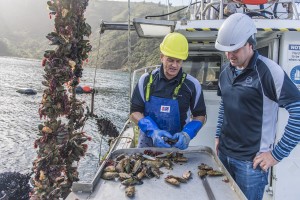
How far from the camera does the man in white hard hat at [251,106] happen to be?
2961mm

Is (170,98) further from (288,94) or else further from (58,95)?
(288,94)

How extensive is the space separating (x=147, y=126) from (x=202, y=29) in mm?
2122

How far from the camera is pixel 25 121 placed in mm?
36188

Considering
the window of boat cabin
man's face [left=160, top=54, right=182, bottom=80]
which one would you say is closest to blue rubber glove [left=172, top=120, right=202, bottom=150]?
man's face [left=160, top=54, right=182, bottom=80]

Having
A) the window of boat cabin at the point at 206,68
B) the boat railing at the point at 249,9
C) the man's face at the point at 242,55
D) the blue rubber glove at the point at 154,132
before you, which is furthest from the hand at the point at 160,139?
the window of boat cabin at the point at 206,68

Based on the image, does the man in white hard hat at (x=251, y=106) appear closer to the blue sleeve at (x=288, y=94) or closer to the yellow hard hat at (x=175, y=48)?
the blue sleeve at (x=288, y=94)

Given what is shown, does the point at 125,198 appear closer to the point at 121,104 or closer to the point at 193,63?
the point at 193,63

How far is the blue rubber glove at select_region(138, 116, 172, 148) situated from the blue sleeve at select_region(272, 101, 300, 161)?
120 centimetres

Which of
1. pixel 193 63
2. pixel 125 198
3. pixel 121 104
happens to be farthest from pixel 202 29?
pixel 121 104

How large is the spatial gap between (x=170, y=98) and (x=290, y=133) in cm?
152

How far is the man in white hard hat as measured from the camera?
296 centimetres

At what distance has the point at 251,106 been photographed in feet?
10.2

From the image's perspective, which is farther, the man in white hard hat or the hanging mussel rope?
the hanging mussel rope

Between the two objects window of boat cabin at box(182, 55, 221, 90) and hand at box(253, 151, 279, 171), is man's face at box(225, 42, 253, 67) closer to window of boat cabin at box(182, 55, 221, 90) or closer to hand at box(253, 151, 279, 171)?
hand at box(253, 151, 279, 171)
